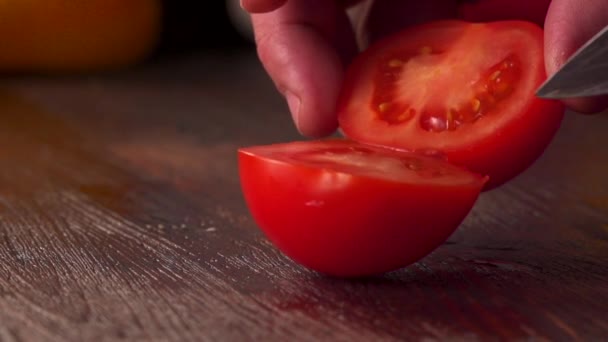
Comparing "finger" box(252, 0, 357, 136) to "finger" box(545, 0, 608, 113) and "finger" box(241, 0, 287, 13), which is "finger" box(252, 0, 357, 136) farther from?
"finger" box(545, 0, 608, 113)

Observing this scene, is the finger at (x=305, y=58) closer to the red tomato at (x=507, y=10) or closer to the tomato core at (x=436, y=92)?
the tomato core at (x=436, y=92)

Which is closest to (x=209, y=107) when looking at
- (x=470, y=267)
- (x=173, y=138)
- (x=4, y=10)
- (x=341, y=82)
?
(x=173, y=138)

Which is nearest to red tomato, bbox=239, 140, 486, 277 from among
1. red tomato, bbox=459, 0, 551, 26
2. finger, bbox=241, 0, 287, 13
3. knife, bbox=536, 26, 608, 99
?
knife, bbox=536, 26, 608, 99

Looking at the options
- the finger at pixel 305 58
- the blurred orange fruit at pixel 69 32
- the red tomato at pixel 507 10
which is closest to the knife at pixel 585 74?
the finger at pixel 305 58

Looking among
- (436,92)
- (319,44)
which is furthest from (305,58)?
(436,92)

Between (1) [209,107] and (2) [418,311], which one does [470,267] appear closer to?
(2) [418,311]

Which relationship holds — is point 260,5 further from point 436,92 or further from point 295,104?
point 436,92
